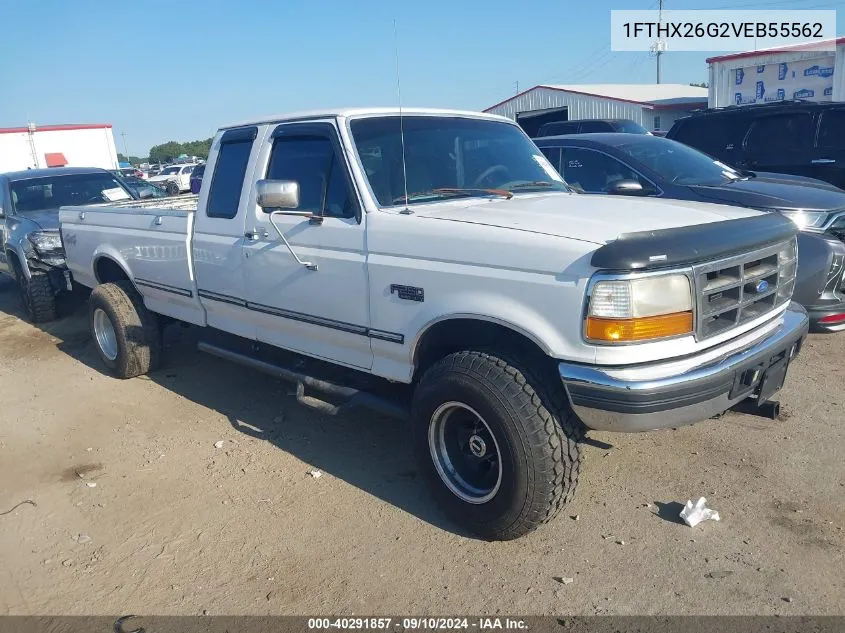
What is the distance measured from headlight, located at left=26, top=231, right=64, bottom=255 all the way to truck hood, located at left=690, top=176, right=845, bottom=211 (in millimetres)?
7068

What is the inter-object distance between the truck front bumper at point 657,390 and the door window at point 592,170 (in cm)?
398

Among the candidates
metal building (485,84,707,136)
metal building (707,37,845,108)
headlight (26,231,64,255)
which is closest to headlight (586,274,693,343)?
headlight (26,231,64,255)

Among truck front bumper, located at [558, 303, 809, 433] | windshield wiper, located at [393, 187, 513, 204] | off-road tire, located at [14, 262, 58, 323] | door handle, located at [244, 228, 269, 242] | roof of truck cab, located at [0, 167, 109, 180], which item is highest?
roof of truck cab, located at [0, 167, 109, 180]

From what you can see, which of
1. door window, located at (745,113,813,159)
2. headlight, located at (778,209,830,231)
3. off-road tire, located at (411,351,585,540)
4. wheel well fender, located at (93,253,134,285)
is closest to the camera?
off-road tire, located at (411,351,585,540)

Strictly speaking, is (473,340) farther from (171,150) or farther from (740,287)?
(171,150)

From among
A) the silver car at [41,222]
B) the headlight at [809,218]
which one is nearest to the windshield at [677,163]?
the headlight at [809,218]

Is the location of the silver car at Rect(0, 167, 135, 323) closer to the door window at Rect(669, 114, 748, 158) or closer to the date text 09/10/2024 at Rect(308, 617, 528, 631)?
the date text 09/10/2024 at Rect(308, 617, 528, 631)

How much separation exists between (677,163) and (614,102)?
2887 centimetres

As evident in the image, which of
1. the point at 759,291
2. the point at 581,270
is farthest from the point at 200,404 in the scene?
the point at 759,291

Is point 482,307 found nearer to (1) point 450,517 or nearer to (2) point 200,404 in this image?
(1) point 450,517

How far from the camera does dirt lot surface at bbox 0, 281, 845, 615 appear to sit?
304cm

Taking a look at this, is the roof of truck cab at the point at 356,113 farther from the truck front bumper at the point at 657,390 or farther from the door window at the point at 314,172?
the truck front bumper at the point at 657,390

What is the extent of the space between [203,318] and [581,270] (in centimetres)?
329

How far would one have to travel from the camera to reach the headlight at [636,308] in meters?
2.79
